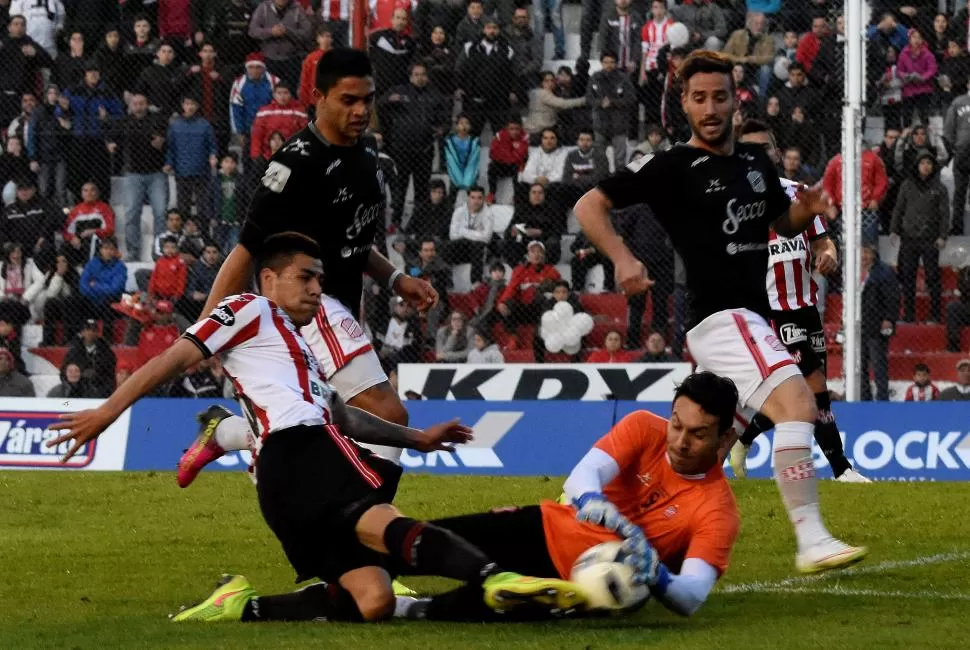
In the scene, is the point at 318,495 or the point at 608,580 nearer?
the point at 608,580

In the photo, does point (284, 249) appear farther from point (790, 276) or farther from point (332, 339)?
point (790, 276)

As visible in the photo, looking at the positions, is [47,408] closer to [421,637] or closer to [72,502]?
[72,502]

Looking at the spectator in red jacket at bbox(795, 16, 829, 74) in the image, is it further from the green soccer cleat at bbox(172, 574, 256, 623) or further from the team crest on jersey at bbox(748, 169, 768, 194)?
the green soccer cleat at bbox(172, 574, 256, 623)

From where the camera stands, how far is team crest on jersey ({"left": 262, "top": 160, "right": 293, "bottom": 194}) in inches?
317

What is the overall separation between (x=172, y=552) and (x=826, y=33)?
32.7 ft

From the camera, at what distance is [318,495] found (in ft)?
21.5

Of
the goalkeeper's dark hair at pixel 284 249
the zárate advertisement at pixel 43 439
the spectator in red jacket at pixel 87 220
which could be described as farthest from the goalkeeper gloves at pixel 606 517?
the spectator in red jacket at pixel 87 220

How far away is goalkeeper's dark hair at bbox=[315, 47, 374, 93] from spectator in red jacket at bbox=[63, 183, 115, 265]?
36.4 feet

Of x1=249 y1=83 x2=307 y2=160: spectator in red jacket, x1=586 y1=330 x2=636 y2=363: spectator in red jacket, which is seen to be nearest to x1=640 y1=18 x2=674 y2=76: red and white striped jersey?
x1=586 y1=330 x2=636 y2=363: spectator in red jacket

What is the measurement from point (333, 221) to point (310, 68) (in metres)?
10.8

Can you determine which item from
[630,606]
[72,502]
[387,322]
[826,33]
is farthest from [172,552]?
[826,33]

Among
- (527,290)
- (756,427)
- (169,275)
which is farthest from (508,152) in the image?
(756,427)

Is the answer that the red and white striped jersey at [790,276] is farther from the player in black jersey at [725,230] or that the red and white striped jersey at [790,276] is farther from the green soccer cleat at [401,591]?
the green soccer cleat at [401,591]

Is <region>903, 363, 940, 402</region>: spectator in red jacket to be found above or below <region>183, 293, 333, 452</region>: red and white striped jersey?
below
